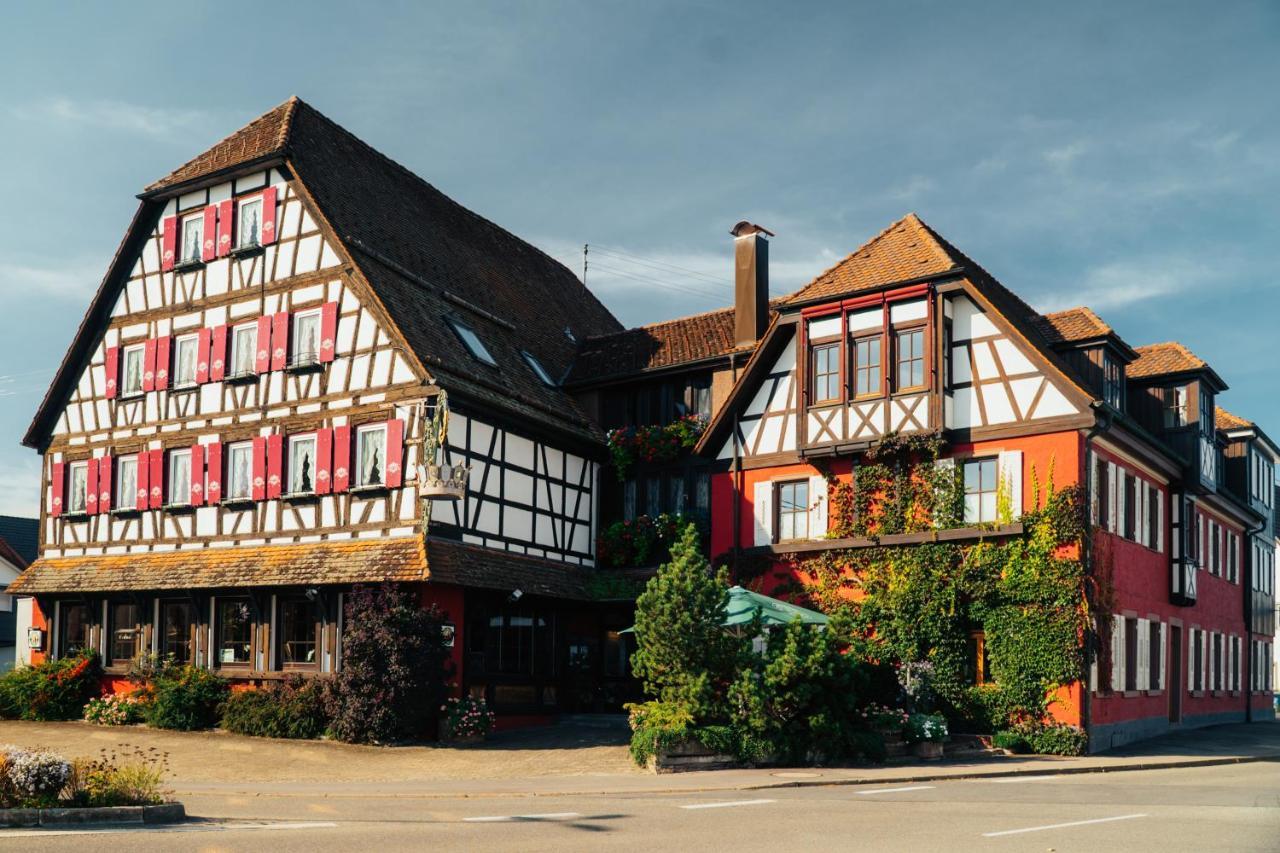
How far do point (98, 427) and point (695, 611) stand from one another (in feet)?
60.4

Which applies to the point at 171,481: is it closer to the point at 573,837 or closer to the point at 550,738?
the point at 550,738

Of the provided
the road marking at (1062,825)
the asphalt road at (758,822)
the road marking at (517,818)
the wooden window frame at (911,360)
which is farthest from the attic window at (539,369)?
the road marking at (1062,825)

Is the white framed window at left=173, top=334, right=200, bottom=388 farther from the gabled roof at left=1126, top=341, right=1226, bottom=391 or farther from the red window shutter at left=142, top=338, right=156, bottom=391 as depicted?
the gabled roof at left=1126, top=341, right=1226, bottom=391

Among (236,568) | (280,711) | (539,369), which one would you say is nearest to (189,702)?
(280,711)

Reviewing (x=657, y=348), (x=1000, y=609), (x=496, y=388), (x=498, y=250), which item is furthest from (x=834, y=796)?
(x=498, y=250)

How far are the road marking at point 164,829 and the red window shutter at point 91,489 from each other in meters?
20.6

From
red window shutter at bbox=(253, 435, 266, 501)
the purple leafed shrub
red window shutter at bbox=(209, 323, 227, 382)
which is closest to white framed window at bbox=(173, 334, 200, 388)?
red window shutter at bbox=(209, 323, 227, 382)

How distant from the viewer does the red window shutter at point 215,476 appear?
30.2 meters

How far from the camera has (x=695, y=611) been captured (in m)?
22.0

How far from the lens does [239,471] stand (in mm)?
30297

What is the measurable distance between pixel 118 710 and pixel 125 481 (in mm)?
5938

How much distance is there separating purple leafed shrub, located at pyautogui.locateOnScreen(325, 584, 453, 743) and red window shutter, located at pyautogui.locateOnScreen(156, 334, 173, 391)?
30.6ft

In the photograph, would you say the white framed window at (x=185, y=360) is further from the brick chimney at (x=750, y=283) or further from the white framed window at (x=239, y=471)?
the brick chimney at (x=750, y=283)

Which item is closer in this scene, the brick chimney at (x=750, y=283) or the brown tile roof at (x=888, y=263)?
the brown tile roof at (x=888, y=263)
